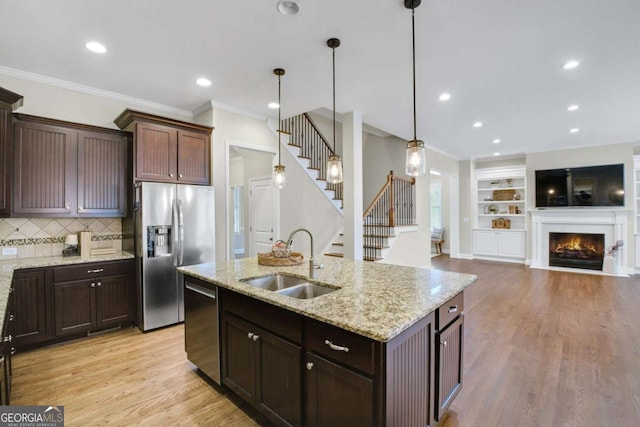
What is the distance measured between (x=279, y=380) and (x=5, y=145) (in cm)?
326

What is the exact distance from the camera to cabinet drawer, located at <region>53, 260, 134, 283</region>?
10.3ft

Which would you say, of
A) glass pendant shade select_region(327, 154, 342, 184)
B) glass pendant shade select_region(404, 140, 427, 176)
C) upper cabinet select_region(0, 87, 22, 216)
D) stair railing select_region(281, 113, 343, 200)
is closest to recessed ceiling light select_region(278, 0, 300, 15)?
glass pendant shade select_region(327, 154, 342, 184)

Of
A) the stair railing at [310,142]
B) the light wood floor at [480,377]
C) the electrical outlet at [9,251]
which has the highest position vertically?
the stair railing at [310,142]

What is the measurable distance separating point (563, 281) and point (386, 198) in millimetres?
3917

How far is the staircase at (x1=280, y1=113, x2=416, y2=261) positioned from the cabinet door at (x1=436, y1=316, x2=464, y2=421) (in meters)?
3.25

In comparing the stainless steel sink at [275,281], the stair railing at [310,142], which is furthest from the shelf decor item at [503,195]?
the stainless steel sink at [275,281]

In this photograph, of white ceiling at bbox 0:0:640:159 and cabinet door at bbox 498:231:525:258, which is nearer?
white ceiling at bbox 0:0:640:159

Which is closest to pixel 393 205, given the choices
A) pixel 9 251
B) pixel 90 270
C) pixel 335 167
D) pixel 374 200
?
pixel 374 200

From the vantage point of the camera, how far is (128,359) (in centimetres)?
289

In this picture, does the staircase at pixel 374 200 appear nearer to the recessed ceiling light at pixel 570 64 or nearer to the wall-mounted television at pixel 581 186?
the recessed ceiling light at pixel 570 64

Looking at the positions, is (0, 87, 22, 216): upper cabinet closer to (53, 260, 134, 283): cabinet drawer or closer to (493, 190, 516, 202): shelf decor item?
(53, 260, 134, 283): cabinet drawer

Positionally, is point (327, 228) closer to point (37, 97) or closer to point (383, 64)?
point (383, 64)

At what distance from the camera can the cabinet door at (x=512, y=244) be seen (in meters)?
7.97

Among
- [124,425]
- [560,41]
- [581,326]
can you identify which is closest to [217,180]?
[124,425]
